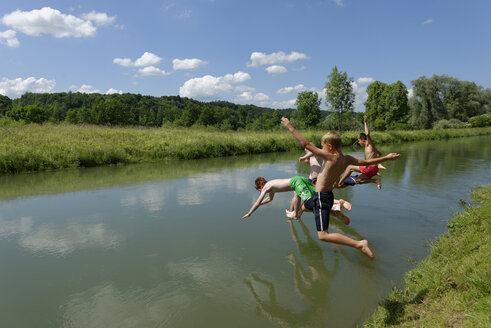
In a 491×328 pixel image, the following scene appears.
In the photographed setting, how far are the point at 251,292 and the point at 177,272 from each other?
1.30 m

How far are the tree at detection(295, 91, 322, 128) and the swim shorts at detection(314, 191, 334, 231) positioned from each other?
148ft

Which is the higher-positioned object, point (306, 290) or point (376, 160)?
point (376, 160)

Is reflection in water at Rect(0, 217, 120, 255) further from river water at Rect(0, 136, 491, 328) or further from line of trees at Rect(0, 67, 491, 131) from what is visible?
line of trees at Rect(0, 67, 491, 131)

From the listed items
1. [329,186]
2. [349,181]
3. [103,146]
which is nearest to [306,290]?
[329,186]

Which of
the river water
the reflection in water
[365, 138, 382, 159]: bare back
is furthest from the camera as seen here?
[365, 138, 382, 159]: bare back

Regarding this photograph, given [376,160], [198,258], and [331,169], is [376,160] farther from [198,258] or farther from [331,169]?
[198,258]

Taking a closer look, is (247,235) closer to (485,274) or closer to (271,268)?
(271,268)

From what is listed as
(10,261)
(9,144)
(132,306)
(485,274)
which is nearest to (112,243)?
(10,261)

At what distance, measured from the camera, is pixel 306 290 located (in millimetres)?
4055

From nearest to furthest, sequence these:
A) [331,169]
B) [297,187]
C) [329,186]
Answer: [331,169]
[329,186]
[297,187]

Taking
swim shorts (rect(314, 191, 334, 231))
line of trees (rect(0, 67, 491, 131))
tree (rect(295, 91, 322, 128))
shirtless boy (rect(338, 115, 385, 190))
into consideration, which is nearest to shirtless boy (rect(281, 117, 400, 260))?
swim shorts (rect(314, 191, 334, 231))

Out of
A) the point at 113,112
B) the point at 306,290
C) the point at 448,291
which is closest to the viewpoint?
the point at 448,291

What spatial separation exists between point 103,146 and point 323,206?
17.2 m

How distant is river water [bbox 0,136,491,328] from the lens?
12.0 feet
